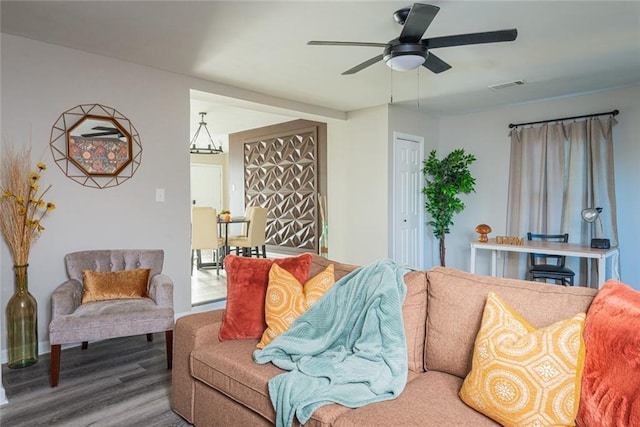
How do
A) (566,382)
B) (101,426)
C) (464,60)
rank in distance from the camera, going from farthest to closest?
(464,60) → (101,426) → (566,382)

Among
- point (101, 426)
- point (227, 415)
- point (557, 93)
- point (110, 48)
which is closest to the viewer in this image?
point (227, 415)

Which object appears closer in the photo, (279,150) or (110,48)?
(110,48)

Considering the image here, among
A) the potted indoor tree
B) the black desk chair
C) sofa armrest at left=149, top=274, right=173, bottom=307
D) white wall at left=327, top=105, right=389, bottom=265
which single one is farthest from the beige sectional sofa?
the potted indoor tree

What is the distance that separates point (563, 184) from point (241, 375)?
4.52 meters

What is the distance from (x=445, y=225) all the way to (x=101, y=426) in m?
4.62

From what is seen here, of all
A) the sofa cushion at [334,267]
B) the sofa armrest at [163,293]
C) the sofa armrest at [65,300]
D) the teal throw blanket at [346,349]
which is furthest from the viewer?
the sofa armrest at [163,293]

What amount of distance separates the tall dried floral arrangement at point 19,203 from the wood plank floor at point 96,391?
2.71 feet

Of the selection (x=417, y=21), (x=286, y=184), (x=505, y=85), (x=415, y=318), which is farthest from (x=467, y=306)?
(x=286, y=184)

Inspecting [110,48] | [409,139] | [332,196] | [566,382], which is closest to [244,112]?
[332,196]

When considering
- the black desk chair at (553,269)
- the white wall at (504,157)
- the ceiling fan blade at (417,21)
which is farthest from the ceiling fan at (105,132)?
the white wall at (504,157)

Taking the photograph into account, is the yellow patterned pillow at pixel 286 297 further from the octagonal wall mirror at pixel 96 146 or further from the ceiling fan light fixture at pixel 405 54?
the octagonal wall mirror at pixel 96 146

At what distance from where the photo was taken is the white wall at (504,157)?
4.38 metres

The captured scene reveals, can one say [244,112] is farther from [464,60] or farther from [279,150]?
[464,60]

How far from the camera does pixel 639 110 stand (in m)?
4.32
